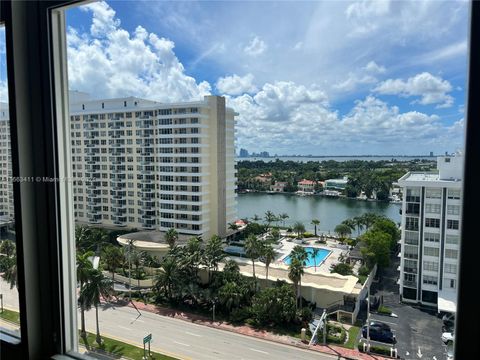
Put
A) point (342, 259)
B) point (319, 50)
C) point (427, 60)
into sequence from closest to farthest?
point (427, 60), point (319, 50), point (342, 259)

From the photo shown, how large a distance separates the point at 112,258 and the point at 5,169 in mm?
4422

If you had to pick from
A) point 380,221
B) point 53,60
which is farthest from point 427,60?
point 380,221

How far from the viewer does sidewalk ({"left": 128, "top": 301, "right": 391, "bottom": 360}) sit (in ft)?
12.1

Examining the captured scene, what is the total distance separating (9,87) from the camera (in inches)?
26.8

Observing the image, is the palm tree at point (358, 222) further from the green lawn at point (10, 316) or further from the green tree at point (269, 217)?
the green lawn at point (10, 316)

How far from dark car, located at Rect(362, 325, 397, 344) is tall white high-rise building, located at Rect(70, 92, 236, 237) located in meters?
4.89

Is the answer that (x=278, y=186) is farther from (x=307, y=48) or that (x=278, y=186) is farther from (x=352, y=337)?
(x=307, y=48)

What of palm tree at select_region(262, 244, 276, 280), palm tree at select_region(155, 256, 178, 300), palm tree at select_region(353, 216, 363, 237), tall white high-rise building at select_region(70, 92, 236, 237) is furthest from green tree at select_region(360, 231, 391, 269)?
tall white high-rise building at select_region(70, 92, 236, 237)

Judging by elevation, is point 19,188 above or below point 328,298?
above

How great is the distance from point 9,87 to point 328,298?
525 cm

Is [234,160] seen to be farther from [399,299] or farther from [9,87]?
[9,87]

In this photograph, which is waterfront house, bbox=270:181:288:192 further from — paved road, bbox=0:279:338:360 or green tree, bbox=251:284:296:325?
paved road, bbox=0:279:338:360

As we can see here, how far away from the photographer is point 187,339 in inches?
144

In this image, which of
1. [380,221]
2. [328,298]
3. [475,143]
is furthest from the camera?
[380,221]
